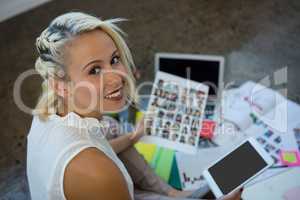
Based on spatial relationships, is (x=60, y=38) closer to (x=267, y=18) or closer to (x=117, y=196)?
(x=117, y=196)

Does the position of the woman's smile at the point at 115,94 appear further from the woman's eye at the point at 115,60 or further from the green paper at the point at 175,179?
the green paper at the point at 175,179

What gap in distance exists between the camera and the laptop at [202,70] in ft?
5.66

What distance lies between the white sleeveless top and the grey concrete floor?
781 mm

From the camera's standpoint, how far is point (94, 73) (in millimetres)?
964

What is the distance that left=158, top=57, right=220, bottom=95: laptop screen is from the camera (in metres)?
1.73

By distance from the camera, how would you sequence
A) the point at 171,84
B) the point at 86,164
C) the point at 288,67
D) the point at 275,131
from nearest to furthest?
1. the point at 86,164
2. the point at 275,131
3. the point at 171,84
4. the point at 288,67

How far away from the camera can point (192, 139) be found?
158cm

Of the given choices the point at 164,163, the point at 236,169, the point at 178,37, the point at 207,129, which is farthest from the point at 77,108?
the point at 178,37

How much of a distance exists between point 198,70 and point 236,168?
0.62 meters

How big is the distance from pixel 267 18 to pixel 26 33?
4.14 ft

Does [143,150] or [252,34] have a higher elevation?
[252,34]

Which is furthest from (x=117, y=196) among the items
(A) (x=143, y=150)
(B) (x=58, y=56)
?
(A) (x=143, y=150)

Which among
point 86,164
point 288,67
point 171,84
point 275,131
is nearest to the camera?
point 86,164

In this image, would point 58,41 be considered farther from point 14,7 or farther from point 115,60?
point 14,7
